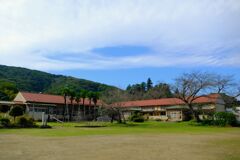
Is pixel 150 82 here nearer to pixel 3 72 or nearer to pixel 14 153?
pixel 3 72

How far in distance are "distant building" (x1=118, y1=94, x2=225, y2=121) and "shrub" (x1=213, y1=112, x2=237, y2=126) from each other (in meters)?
8.29

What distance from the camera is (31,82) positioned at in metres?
114

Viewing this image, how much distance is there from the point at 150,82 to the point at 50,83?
1451 inches

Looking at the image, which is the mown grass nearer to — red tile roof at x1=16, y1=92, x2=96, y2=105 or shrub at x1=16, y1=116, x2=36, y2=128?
shrub at x1=16, y1=116, x2=36, y2=128

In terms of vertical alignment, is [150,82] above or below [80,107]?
above

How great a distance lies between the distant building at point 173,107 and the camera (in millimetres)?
56531

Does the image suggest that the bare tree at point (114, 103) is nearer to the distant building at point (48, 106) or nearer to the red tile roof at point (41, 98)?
the distant building at point (48, 106)

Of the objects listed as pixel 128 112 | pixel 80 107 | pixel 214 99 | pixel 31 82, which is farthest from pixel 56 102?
pixel 31 82

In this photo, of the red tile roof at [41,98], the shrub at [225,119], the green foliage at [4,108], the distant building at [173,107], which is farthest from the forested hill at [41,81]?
the shrub at [225,119]

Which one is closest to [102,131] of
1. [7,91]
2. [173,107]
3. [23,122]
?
[23,122]

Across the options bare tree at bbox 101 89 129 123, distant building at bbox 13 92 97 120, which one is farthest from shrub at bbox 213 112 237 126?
distant building at bbox 13 92 97 120

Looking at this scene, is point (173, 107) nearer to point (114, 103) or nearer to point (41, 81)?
point (114, 103)

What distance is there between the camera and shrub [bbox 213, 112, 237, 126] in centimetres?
4475

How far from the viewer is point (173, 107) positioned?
63.6 meters
